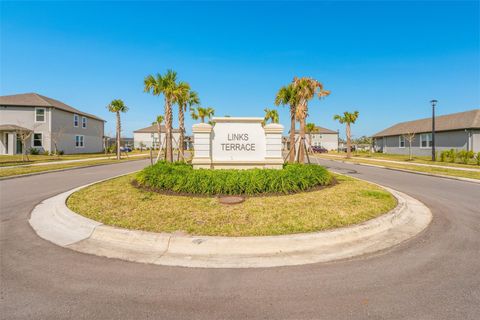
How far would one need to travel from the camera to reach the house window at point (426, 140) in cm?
3159

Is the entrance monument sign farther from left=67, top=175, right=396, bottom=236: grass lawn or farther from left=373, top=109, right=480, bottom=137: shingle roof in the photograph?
left=373, top=109, right=480, bottom=137: shingle roof

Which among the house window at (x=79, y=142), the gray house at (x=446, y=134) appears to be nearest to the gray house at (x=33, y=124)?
the house window at (x=79, y=142)

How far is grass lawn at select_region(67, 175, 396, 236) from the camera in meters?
4.93

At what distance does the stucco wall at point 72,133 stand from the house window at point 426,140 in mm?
51956

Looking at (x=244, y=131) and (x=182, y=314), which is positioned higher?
(x=244, y=131)

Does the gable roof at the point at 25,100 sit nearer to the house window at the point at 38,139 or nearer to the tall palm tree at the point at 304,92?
the house window at the point at 38,139

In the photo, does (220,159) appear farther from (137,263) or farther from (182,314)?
(182,314)

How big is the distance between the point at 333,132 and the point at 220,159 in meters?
71.9

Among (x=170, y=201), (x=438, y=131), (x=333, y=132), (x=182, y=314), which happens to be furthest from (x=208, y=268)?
(x=333, y=132)

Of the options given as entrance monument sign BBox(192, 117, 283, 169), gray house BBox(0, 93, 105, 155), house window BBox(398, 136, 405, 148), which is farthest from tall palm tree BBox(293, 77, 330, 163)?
house window BBox(398, 136, 405, 148)

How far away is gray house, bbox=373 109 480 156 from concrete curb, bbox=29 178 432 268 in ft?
104

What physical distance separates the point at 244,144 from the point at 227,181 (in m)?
3.50

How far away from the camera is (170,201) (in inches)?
271

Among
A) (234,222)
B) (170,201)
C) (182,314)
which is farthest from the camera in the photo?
(170,201)
